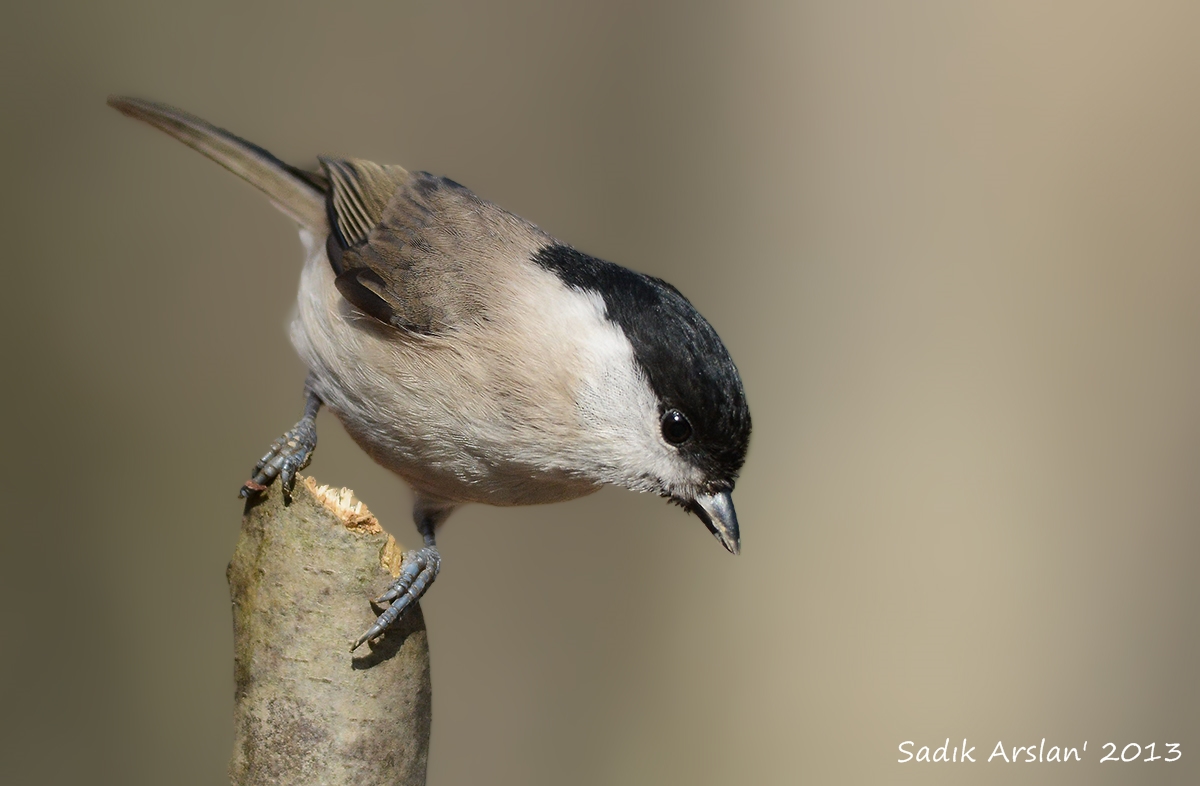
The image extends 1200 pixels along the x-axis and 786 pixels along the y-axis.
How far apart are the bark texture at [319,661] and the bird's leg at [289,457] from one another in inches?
3.0

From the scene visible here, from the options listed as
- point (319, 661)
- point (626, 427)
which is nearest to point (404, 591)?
point (319, 661)

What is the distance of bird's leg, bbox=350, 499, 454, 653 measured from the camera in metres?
1.10

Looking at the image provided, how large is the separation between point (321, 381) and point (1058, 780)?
2.60 m

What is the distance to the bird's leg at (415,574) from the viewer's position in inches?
43.3

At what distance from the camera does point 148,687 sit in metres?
2.47

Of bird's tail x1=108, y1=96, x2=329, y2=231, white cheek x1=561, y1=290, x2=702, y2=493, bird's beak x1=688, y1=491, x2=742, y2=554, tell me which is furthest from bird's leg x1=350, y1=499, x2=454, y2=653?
bird's tail x1=108, y1=96, x2=329, y2=231

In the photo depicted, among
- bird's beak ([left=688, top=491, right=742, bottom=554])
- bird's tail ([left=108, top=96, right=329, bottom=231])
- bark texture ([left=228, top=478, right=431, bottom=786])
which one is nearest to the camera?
bark texture ([left=228, top=478, right=431, bottom=786])

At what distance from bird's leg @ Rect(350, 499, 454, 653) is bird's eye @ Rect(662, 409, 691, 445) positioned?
1.34ft

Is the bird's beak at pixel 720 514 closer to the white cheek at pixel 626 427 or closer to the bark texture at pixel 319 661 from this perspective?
the white cheek at pixel 626 427

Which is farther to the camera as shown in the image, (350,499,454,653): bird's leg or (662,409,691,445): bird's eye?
(662,409,691,445): bird's eye

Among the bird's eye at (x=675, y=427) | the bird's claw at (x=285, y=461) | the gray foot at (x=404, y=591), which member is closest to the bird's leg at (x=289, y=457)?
the bird's claw at (x=285, y=461)

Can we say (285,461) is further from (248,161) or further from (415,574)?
(248,161)

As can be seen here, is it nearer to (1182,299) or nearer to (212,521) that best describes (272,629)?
(212,521)

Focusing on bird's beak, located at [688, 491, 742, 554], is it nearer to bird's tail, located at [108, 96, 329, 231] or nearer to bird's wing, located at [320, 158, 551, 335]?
bird's wing, located at [320, 158, 551, 335]
